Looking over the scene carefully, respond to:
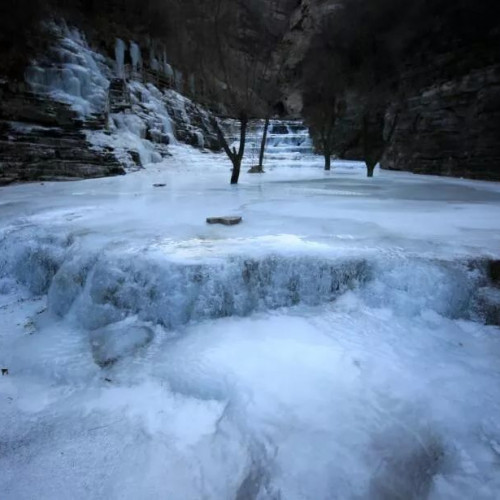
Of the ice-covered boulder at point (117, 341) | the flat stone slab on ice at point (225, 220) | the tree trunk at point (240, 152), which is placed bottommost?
the ice-covered boulder at point (117, 341)

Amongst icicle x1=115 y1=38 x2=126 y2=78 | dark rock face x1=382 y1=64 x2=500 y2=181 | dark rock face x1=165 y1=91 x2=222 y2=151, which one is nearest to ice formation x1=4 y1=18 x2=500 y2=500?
dark rock face x1=382 y1=64 x2=500 y2=181

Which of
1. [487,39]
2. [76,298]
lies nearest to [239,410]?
[76,298]

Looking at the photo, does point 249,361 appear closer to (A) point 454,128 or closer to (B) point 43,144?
(B) point 43,144

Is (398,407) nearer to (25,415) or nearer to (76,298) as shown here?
(25,415)

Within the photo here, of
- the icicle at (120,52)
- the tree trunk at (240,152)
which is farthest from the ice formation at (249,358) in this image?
the icicle at (120,52)

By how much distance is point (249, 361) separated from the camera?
2.78m

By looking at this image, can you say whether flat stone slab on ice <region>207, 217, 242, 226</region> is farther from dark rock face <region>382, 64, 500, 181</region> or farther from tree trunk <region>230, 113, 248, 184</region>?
dark rock face <region>382, 64, 500, 181</region>

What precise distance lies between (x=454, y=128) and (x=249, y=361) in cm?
1271

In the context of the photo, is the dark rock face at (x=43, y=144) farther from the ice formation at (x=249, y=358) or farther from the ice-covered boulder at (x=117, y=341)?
the ice-covered boulder at (x=117, y=341)

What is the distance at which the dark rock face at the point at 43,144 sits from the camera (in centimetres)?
1017

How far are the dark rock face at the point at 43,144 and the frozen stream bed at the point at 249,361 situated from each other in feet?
21.4

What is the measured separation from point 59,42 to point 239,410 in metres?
14.8

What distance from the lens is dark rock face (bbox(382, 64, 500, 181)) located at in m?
11.1

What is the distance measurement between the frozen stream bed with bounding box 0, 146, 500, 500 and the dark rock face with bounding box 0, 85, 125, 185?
6.54 metres
